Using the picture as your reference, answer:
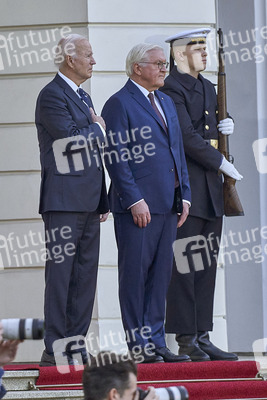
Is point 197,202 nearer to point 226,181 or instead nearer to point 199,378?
point 226,181

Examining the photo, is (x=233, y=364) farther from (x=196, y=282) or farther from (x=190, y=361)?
(x=196, y=282)

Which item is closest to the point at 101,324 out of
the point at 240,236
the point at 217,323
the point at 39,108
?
the point at 217,323

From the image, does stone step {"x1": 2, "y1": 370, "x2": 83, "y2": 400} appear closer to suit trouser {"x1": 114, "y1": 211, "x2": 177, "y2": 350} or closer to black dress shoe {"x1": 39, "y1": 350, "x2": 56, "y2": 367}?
black dress shoe {"x1": 39, "y1": 350, "x2": 56, "y2": 367}

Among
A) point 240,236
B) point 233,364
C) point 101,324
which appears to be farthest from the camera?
point 240,236

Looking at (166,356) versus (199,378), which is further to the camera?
(166,356)

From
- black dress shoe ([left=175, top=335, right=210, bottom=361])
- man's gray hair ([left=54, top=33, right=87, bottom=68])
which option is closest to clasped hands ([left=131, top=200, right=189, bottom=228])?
black dress shoe ([left=175, top=335, right=210, bottom=361])

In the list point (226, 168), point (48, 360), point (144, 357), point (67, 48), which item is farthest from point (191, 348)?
point (67, 48)

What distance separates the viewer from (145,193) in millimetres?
6703

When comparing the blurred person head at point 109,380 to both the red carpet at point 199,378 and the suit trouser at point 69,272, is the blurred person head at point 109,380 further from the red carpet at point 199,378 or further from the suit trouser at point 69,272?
the suit trouser at point 69,272

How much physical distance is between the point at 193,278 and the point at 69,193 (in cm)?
107

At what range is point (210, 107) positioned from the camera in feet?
23.6

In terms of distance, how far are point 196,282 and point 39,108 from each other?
4.88ft

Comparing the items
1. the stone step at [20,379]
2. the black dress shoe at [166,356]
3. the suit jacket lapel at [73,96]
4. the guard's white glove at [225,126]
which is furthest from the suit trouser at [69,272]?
the guard's white glove at [225,126]

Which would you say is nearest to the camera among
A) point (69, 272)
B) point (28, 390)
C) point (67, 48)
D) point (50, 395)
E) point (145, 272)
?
point (50, 395)
